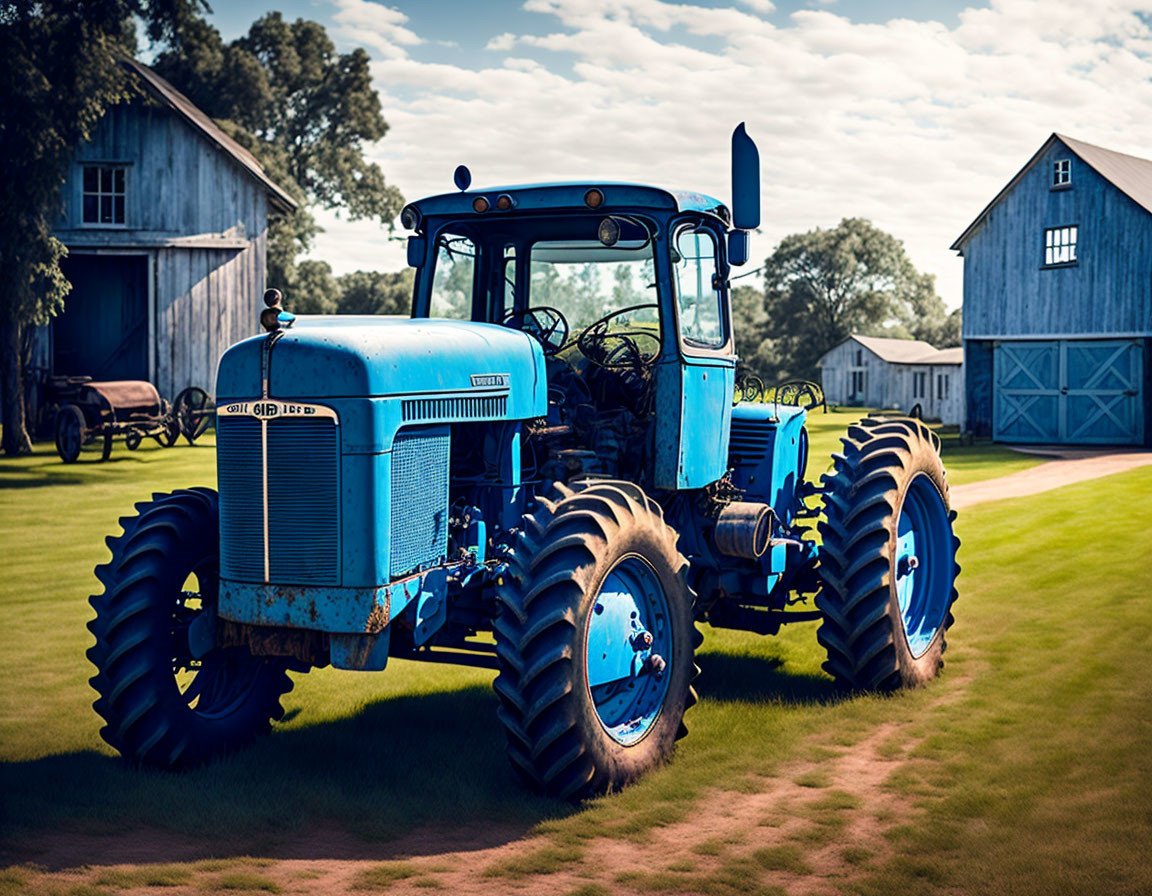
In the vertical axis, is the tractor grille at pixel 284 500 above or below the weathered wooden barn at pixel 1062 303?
below

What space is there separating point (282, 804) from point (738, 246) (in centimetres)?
405

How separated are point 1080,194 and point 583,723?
29936mm

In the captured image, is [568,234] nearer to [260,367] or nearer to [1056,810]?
[260,367]

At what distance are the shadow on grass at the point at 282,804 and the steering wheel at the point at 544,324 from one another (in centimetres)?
237

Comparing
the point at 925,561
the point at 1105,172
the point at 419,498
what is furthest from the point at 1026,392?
the point at 419,498

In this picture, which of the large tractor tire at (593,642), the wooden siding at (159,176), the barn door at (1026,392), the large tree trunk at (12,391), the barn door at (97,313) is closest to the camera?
the large tractor tire at (593,642)

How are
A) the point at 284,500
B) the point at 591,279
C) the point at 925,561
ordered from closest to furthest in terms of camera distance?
the point at 284,500
the point at 591,279
the point at 925,561

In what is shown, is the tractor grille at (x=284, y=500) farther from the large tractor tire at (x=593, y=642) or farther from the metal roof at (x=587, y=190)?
the metal roof at (x=587, y=190)

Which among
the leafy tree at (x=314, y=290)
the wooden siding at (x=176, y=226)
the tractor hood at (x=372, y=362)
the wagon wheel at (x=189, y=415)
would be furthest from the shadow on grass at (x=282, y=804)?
the leafy tree at (x=314, y=290)

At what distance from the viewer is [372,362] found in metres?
5.46

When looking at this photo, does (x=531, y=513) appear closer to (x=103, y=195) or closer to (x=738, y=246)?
(x=738, y=246)

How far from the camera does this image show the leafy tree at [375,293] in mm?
58656

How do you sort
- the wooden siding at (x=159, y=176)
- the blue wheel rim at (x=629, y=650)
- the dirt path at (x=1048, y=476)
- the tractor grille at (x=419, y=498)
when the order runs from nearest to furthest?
1. the tractor grille at (x=419, y=498)
2. the blue wheel rim at (x=629, y=650)
3. the dirt path at (x=1048, y=476)
4. the wooden siding at (x=159, y=176)

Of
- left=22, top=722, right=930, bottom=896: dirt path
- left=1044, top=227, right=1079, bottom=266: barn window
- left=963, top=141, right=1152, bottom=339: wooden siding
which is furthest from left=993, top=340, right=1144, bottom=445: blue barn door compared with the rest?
left=22, top=722, right=930, bottom=896: dirt path
